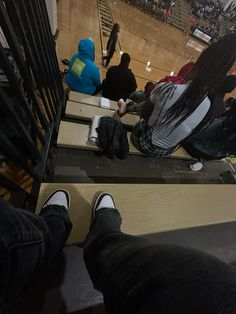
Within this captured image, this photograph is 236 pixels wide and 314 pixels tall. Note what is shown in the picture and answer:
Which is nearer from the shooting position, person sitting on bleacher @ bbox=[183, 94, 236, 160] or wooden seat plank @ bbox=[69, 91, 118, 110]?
person sitting on bleacher @ bbox=[183, 94, 236, 160]

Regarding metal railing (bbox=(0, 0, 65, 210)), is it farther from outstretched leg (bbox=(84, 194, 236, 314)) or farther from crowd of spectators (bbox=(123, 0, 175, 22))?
crowd of spectators (bbox=(123, 0, 175, 22))

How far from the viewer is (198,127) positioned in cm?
88

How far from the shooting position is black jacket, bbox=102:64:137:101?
1864 mm

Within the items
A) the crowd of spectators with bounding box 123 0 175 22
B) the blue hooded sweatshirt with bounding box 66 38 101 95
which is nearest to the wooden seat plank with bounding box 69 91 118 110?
the blue hooded sweatshirt with bounding box 66 38 101 95

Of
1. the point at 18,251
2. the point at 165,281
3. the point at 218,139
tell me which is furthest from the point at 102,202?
the point at 218,139

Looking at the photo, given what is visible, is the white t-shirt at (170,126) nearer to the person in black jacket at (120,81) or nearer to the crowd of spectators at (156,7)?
the person in black jacket at (120,81)

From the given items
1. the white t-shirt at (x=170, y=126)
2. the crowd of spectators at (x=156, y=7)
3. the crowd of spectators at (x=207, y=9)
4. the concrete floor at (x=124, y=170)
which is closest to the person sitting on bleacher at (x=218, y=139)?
the concrete floor at (x=124, y=170)

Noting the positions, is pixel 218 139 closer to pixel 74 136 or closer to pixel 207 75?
pixel 207 75

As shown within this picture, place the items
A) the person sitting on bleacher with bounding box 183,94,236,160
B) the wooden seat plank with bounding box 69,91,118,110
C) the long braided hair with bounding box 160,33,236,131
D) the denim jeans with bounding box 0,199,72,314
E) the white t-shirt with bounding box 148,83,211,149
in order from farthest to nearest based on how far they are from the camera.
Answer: the wooden seat plank with bounding box 69,91,118,110 → the person sitting on bleacher with bounding box 183,94,236,160 → the white t-shirt with bounding box 148,83,211,149 → the long braided hair with bounding box 160,33,236,131 → the denim jeans with bounding box 0,199,72,314

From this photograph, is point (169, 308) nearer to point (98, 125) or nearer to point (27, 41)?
point (27, 41)

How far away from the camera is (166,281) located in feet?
1.06

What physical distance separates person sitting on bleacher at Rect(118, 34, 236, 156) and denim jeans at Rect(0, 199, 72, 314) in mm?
736

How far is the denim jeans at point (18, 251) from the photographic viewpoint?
0.42 metres

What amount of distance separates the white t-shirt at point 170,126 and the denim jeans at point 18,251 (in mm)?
730
